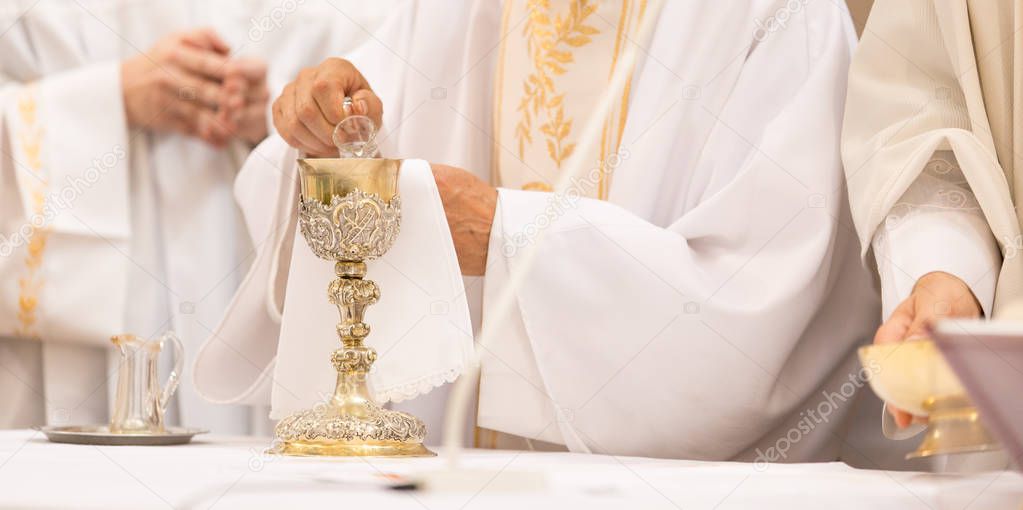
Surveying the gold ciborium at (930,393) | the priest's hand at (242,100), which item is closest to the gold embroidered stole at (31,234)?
the priest's hand at (242,100)

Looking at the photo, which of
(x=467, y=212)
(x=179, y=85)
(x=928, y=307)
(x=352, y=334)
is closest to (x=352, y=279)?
(x=352, y=334)

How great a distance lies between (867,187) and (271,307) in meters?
0.97

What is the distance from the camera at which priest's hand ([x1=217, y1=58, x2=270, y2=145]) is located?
3.08m

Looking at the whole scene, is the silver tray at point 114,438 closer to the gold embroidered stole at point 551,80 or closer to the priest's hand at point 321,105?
the priest's hand at point 321,105

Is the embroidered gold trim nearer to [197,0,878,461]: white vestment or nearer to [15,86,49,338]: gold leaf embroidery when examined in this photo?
[197,0,878,461]: white vestment

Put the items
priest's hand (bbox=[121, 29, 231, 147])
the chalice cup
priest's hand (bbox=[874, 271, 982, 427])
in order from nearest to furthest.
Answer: priest's hand (bbox=[874, 271, 982, 427])
the chalice cup
priest's hand (bbox=[121, 29, 231, 147])

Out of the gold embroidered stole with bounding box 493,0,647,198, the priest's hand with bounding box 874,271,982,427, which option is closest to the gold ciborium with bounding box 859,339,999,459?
the priest's hand with bounding box 874,271,982,427

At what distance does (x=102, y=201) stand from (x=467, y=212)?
1478 mm

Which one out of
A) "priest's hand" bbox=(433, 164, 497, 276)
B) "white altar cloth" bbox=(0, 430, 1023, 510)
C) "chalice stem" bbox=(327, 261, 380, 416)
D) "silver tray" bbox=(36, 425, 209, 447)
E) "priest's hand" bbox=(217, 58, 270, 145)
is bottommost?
"silver tray" bbox=(36, 425, 209, 447)

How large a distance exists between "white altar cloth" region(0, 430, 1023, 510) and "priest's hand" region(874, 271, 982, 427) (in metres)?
0.17

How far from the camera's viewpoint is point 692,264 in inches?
73.7

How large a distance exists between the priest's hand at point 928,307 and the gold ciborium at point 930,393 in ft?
0.78

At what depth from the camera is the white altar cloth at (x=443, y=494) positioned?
→ 99 centimetres

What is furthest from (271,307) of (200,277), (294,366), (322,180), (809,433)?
(200,277)
